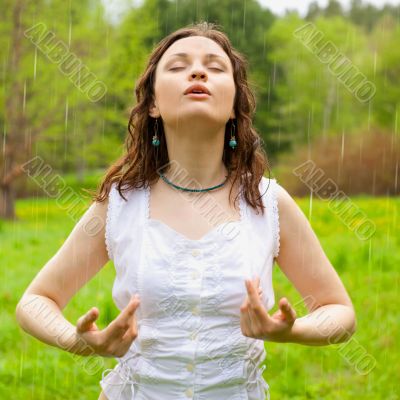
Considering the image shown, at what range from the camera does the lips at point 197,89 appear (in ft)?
6.66

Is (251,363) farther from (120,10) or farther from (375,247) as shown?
(120,10)

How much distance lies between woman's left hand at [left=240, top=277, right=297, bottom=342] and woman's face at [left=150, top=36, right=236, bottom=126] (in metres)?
0.57

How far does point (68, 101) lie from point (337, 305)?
16166mm

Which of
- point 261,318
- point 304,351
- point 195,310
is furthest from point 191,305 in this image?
point 304,351

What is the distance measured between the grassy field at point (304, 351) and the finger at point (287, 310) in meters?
2.64

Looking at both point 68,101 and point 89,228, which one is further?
point 68,101

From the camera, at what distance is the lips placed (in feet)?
6.66

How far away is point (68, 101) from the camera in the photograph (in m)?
17.6

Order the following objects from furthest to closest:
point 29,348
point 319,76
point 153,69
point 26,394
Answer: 1. point 319,76
2. point 29,348
3. point 26,394
4. point 153,69

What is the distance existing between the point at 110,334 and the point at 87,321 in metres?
0.07

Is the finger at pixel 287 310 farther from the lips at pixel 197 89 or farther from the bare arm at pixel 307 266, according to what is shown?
the lips at pixel 197 89

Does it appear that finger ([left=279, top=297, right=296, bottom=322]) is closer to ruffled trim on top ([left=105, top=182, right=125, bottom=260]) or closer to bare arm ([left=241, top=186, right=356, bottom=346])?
bare arm ([left=241, top=186, right=356, bottom=346])

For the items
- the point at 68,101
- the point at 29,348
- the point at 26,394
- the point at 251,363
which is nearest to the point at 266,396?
the point at 251,363

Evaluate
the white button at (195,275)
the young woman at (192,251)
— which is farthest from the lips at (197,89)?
the white button at (195,275)
